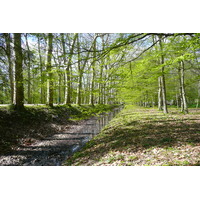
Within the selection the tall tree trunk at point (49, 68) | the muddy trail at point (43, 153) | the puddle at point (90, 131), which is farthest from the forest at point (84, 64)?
the puddle at point (90, 131)

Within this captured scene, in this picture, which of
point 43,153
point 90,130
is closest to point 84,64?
point 43,153

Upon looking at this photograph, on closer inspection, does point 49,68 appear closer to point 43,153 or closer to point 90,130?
point 43,153

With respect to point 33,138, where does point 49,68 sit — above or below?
above

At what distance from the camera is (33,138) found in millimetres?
4988

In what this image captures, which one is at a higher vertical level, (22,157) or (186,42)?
(186,42)

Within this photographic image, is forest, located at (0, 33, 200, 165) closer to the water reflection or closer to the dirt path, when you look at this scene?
the dirt path

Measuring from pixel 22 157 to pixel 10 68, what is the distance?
2.92 meters

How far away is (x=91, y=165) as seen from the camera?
270 cm

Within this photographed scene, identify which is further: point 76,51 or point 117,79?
point 117,79

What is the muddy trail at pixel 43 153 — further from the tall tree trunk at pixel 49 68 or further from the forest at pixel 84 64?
the tall tree trunk at pixel 49 68

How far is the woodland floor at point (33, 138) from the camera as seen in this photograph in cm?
342

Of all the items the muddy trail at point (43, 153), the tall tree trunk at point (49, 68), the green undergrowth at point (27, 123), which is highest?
the tall tree trunk at point (49, 68)
